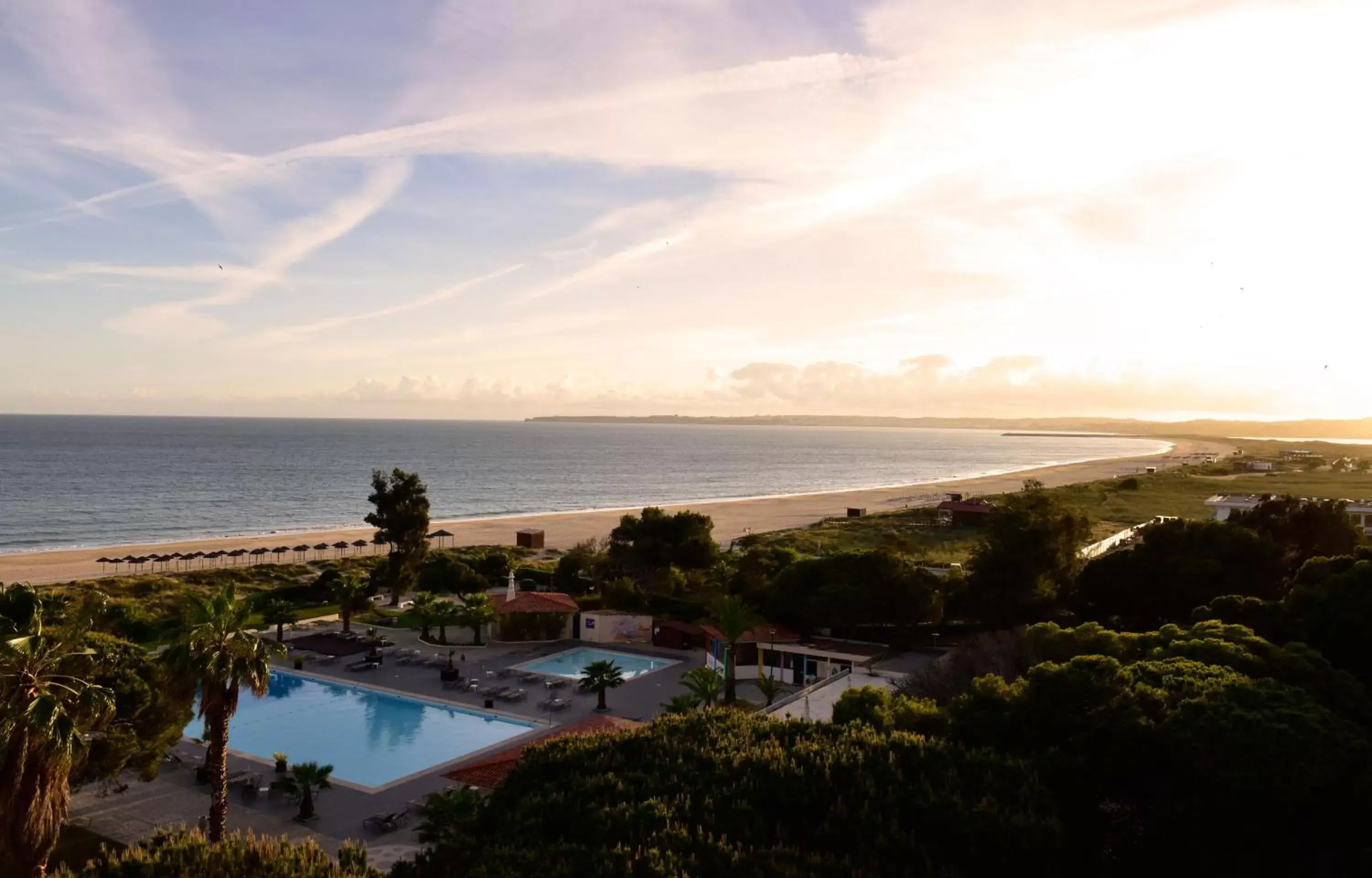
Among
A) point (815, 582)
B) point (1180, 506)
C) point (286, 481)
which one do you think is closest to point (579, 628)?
point (815, 582)

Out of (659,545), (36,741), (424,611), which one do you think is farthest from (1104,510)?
(36,741)

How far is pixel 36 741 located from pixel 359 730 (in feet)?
52.6

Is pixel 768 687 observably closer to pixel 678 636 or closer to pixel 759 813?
pixel 678 636

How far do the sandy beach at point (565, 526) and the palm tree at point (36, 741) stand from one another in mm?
47867

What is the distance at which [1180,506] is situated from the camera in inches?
3526

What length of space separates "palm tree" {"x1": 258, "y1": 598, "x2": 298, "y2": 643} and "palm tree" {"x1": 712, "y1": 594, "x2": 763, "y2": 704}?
18609 mm

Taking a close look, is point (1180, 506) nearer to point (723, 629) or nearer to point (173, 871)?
point (723, 629)

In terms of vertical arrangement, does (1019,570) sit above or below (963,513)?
above

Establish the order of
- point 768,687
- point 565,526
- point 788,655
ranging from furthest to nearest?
point 565,526 → point 788,655 → point 768,687

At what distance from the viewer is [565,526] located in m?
85.1

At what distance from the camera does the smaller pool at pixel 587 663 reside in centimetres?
3453

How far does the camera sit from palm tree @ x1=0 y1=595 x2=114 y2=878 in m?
12.8

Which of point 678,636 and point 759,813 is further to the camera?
point 678,636

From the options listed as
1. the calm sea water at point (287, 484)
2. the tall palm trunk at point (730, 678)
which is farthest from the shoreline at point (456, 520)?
the tall palm trunk at point (730, 678)
